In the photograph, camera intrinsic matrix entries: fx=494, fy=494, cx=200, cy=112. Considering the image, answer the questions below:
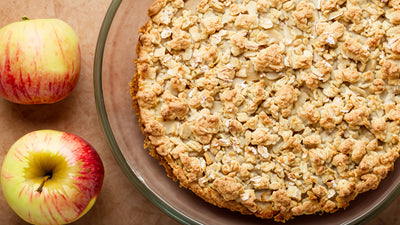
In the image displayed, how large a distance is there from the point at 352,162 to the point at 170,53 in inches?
24.8

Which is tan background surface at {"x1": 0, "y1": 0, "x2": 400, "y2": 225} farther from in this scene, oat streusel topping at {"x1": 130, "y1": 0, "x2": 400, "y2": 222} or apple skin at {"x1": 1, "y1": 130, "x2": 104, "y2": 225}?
oat streusel topping at {"x1": 130, "y1": 0, "x2": 400, "y2": 222}

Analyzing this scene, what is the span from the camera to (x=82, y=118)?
1712 millimetres

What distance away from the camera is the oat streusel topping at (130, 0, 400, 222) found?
1434 mm

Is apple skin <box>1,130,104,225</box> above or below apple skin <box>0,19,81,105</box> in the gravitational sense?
below

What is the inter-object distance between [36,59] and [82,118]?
26 cm

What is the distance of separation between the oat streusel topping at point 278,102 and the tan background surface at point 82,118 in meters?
0.29

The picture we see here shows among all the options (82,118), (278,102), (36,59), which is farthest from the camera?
(82,118)

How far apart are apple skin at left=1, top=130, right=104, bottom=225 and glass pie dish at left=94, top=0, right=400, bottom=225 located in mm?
132

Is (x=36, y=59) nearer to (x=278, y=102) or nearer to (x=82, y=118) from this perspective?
(x=82, y=118)

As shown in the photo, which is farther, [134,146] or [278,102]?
[134,146]

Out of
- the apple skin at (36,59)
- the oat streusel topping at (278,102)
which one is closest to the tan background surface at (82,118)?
the apple skin at (36,59)

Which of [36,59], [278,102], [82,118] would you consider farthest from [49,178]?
[278,102]

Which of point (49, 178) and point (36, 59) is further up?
point (36, 59)

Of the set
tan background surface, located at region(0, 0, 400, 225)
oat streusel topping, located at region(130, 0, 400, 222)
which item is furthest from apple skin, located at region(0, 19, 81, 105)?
oat streusel topping, located at region(130, 0, 400, 222)
